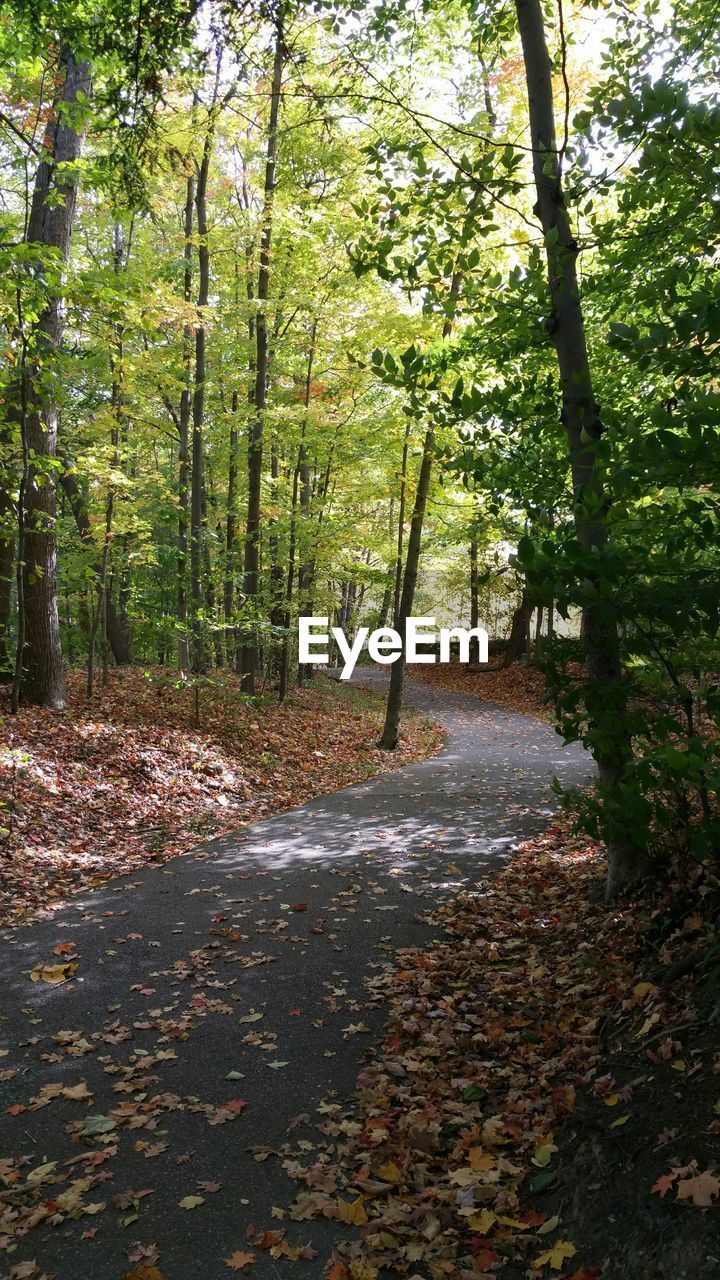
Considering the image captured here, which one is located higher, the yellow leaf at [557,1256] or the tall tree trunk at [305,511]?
the tall tree trunk at [305,511]

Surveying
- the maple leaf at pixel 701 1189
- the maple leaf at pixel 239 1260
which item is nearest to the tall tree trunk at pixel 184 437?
the maple leaf at pixel 239 1260

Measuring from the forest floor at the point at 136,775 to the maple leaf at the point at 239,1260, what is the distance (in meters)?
4.14

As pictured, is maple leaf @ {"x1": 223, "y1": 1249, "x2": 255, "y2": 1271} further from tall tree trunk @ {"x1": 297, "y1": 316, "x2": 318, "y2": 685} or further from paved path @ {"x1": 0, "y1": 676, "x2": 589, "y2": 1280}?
tall tree trunk @ {"x1": 297, "y1": 316, "x2": 318, "y2": 685}

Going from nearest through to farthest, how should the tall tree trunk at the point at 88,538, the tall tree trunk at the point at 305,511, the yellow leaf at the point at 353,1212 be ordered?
the yellow leaf at the point at 353,1212 < the tall tree trunk at the point at 88,538 < the tall tree trunk at the point at 305,511

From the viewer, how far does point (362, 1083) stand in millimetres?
4117

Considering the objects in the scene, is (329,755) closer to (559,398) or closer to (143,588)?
(559,398)

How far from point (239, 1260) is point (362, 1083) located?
1276mm

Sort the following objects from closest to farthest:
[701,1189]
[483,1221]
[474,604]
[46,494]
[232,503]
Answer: [701,1189] < [483,1221] < [46,494] < [232,503] < [474,604]

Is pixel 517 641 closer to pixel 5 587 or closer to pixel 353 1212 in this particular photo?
pixel 5 587

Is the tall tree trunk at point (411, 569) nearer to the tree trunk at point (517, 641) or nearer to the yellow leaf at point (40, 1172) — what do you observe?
the yellow leaf at point (40, 1172)

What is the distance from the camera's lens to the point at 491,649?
35.2 metres

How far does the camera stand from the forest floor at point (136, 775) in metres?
7.75

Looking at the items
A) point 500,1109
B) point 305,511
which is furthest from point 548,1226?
point 305,511

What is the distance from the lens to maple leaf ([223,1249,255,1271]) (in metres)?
2.91
